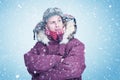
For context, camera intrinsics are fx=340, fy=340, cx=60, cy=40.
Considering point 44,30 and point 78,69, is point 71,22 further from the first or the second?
point 78,69

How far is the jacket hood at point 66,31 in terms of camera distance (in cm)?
339

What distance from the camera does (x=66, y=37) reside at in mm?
3391

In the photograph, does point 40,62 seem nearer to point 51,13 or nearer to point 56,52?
point 56,52

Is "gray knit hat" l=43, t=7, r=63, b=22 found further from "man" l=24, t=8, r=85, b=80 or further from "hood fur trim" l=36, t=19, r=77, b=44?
"hood fur trim" l=36, t=19, r=77, b=44

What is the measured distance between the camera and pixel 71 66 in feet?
10.5

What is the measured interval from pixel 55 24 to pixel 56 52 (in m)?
0.29

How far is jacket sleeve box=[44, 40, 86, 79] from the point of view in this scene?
3.18 m

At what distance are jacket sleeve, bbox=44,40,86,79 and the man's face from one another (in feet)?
0.81

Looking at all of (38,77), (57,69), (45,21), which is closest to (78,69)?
(57,69)

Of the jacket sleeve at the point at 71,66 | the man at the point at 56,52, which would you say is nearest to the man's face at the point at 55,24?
the man at the point at 56,52

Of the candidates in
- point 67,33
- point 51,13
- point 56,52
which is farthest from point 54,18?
point 56,52

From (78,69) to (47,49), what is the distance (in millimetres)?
444

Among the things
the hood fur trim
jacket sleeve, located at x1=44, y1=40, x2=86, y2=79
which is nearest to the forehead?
the hood fur trim

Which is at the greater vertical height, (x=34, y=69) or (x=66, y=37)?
(x=66, y=37)
